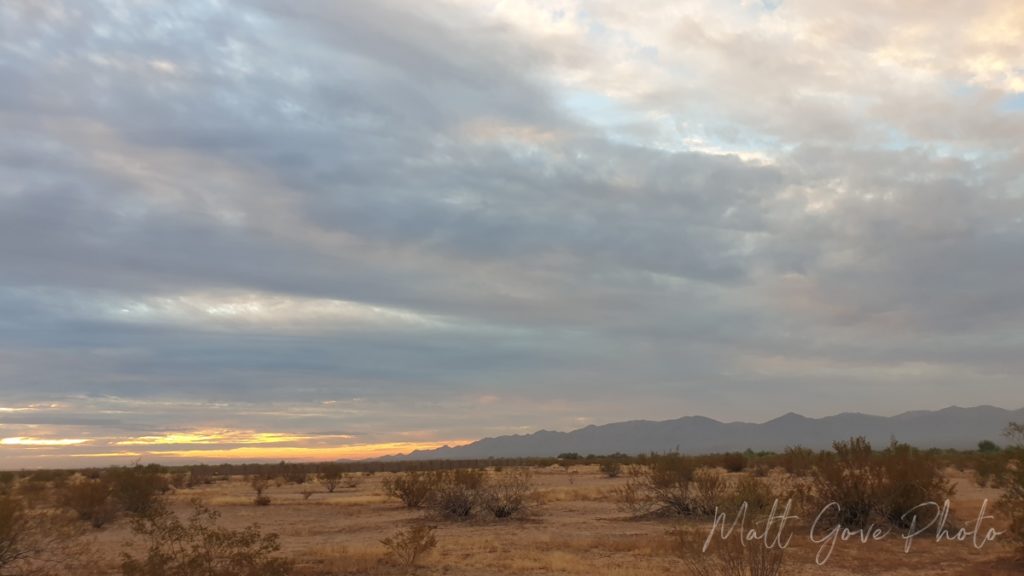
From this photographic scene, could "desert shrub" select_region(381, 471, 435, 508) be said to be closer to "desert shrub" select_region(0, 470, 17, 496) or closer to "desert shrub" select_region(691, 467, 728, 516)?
"desert shrub" select_region(691, 467, 728, 516)

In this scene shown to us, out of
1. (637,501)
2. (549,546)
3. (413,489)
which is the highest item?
(413,489)

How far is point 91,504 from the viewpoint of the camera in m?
26.9

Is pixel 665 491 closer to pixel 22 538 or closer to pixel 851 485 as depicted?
pixel 851 485

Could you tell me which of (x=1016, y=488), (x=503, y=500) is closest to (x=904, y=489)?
(x=1016, y=488)

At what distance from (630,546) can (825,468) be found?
667 cm

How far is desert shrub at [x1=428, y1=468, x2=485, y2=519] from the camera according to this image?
26.0 m

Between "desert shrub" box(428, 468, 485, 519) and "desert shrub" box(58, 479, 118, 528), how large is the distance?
38.3ft

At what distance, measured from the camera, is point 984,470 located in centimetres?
3306

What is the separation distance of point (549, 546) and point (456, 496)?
321 inches

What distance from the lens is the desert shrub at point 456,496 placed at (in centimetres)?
2605

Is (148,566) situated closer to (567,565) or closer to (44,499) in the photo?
(567,565)

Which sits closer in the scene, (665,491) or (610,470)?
(665,491)

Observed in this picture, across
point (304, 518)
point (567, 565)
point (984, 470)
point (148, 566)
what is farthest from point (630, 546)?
point (984, 470)

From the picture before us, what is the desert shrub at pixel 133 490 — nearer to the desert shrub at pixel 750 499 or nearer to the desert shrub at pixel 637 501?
the desert shrub at pixel 637 501
